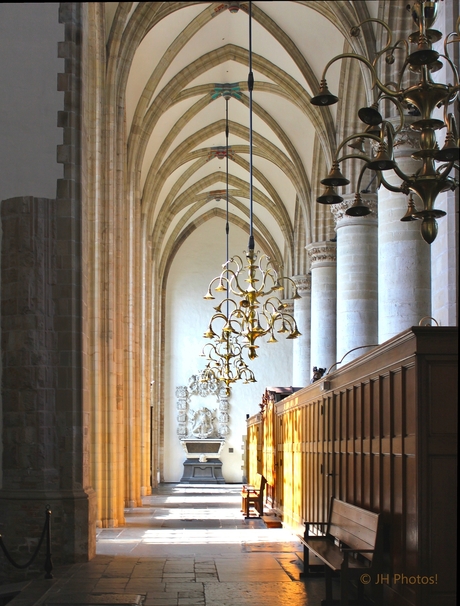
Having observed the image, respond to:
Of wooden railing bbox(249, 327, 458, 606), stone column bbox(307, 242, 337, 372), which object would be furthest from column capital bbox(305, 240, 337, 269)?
wooden railing bbox(249, 327, 458, 606)

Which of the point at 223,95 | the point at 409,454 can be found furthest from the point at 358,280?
the point at 409,454

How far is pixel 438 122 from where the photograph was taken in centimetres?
687

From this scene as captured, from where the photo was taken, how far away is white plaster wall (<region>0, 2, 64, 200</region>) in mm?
9633

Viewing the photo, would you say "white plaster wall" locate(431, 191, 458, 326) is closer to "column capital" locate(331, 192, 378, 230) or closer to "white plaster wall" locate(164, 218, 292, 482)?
"column capital" locate(331, 192, 378, 230)

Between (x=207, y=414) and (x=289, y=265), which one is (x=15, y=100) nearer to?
(x=289, y=265)

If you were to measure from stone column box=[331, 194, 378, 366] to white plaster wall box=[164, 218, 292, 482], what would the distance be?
16.0 meters

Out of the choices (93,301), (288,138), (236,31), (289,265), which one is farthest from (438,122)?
(289,265)

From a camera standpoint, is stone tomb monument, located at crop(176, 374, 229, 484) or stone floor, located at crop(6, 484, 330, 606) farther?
stone tomb monument, located at crop(176, 374, 229, 484)

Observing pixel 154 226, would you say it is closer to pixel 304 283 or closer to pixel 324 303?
pixel 304 283

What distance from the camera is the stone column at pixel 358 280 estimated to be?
685 inches

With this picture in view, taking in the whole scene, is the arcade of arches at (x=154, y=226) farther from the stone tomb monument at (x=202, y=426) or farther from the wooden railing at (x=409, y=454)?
the wooden railing at (x=409, y=454)

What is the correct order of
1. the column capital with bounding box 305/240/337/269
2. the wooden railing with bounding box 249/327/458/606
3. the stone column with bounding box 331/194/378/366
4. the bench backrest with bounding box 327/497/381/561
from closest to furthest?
the wooden railing with bounding box 249/327/458/606
the bench backrest with bounding box 327/497/381/561
the stone column with bounding box 331/194/378/366
the column capital with bounding box 305/240/337/269

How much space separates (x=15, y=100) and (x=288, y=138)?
579 inches

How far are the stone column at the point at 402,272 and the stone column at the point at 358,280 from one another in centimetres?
432
